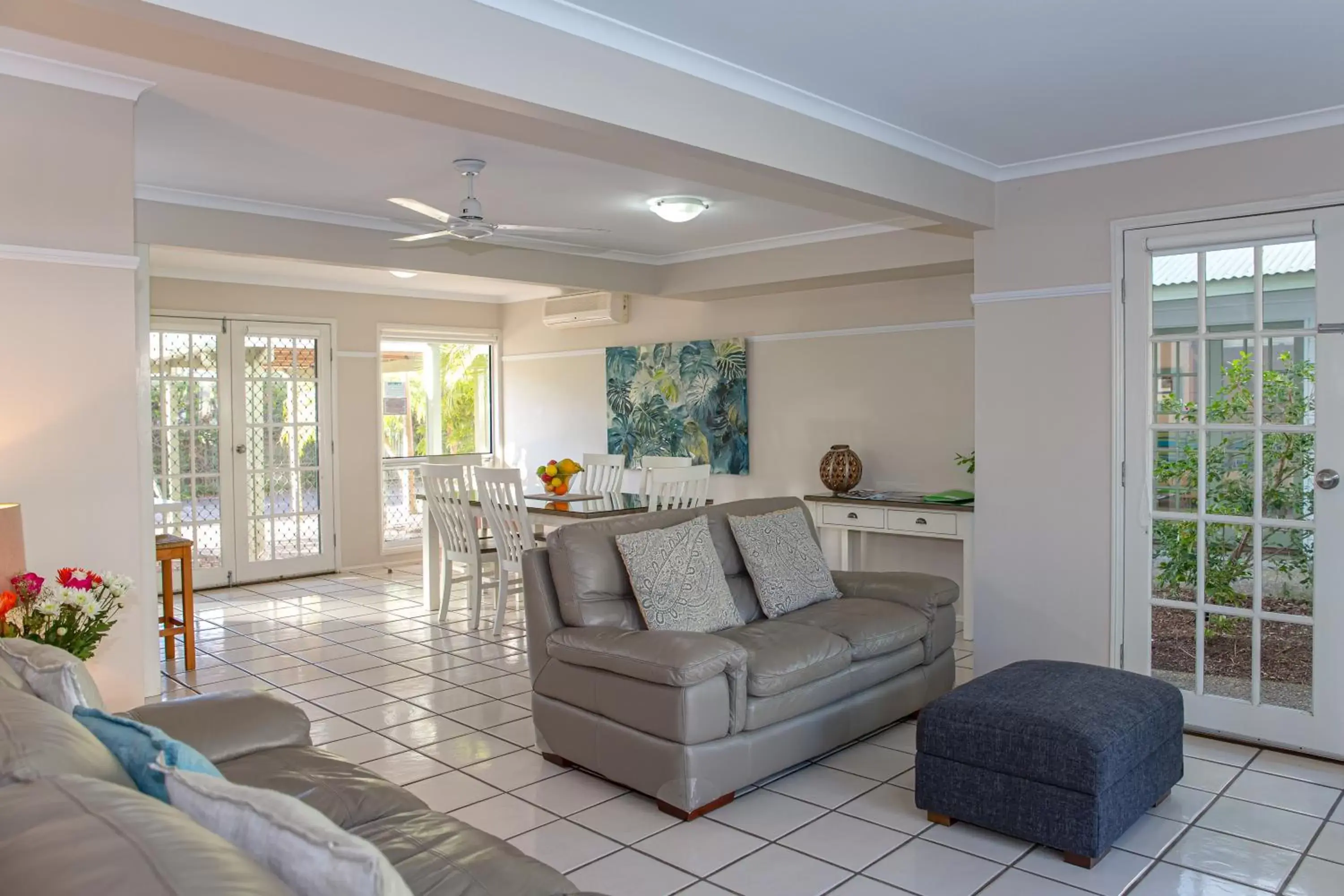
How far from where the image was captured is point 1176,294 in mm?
4047

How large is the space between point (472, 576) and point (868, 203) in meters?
3.51

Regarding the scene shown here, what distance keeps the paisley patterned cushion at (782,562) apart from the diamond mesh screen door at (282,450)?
4.98m

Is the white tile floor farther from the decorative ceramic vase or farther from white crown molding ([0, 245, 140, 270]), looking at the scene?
white crown molding ([0, 245, 140, 270])

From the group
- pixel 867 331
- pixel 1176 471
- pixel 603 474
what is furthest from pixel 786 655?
pixel 603 474

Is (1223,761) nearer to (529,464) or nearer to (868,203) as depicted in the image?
(868,203)

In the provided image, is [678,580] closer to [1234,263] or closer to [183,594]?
[1234,263]

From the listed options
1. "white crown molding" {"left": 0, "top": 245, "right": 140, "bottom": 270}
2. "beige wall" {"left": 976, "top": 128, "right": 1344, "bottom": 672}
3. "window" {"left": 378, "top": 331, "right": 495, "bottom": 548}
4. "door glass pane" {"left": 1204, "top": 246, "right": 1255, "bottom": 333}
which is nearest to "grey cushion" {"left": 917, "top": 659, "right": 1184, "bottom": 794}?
"beige wall" {"left": 976, "top": 128, "right": 1344, "bottom": 672}

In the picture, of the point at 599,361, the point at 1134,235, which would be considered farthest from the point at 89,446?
the point at 599,361

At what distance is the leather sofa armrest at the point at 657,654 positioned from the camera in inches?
Answer: 123

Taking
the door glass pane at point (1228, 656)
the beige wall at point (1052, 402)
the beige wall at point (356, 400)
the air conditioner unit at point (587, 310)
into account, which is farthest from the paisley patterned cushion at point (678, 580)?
the beige wall at point (356, 400)

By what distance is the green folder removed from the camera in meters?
5.67

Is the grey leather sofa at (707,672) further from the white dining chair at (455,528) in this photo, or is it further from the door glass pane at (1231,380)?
the white dining chair at (455,528)

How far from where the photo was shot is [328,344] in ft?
26.7

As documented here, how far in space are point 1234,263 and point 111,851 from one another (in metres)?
4.17
